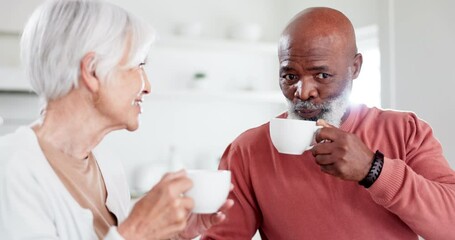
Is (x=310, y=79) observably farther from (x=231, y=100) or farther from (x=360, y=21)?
(x=231, y=100)

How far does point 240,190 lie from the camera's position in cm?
147

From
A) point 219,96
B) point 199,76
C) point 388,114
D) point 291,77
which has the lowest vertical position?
point 219,96

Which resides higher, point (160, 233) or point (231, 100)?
point (160, 233)

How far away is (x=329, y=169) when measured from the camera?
1.19 metres

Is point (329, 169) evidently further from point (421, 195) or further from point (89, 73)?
point (89, 73)

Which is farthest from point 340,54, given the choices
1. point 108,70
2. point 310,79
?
point 108,70

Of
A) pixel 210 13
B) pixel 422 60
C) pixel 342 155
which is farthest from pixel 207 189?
pixel 210 13

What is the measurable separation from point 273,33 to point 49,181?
3.61m

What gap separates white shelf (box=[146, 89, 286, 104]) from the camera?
12.9ft

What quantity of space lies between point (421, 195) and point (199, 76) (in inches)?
117

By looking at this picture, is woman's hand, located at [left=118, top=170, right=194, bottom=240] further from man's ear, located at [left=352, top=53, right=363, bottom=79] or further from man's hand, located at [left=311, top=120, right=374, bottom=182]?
man's ear, located at [left=352, top=53, right=363, bottom=79]

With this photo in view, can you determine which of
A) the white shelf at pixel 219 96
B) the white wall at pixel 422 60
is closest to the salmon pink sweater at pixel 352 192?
the white wall at pixel 422 60

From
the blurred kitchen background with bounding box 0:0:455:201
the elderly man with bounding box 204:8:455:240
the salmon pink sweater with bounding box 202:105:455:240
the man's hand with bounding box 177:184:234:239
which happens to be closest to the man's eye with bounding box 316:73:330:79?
the elderly man with bounding box 204:8:455:240

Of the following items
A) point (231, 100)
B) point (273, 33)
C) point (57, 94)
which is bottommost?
point (231, 100)
